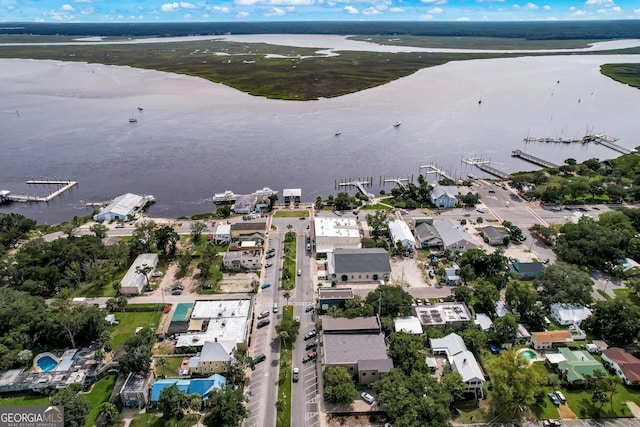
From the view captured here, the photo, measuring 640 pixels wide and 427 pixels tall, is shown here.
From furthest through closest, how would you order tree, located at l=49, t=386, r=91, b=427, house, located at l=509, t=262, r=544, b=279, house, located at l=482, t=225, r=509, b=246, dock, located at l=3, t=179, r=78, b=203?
dock, located at l=3, t=179, r=78, b=203 < house, located at l=482, t=225, r=509, b=246 < house, located at l=509, t=262, r=544, b=279 < tree, located at l=49, t=386, r=91, b=427

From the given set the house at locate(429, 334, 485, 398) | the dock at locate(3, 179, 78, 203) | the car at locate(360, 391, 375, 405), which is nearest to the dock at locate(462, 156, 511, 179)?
the house at locate(429, 334, 485, 398)

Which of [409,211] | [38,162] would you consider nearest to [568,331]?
[409,211]

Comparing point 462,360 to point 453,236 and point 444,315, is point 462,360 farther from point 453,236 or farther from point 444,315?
point 453,236

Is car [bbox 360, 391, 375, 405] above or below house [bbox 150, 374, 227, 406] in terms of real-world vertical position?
below

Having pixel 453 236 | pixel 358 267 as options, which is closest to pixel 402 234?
pixel 453 236

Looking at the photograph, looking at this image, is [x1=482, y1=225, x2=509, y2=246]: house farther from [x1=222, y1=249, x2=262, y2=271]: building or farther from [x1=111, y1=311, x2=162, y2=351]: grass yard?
[x1=111, y1=311, x2=162, y2=351]: grass yard

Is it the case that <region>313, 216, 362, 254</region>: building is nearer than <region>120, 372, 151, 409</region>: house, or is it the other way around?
<region>120, 372, 151, 409</region>: house

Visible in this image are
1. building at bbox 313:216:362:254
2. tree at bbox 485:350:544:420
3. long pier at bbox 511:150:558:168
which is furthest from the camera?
long pier at bbox 511:150:558:168

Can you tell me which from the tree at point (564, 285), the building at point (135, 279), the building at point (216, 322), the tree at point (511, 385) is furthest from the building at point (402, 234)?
the building at point (135, 279)
